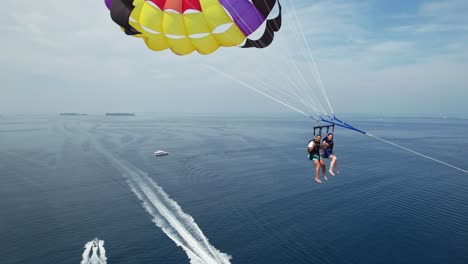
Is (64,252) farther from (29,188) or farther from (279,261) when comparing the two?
(29,188)

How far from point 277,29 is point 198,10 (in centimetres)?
320

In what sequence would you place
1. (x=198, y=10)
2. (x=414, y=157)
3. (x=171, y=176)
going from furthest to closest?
(x=414, y=157) → (x=171, y=176) → (x=198, y=10)

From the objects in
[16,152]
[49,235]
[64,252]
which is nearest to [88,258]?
[64,252]

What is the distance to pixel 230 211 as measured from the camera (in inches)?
882

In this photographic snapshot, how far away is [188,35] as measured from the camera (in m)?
12.0

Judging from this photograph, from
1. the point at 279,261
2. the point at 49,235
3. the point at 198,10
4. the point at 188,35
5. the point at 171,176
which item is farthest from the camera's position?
the point at 171,176

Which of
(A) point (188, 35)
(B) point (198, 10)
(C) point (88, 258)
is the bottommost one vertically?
(C) point (88, 258)

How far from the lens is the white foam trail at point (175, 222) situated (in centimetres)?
1616

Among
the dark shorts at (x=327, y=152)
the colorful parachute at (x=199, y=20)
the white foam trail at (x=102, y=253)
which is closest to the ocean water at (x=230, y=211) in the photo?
the white foam trail at (x=102, y=253)

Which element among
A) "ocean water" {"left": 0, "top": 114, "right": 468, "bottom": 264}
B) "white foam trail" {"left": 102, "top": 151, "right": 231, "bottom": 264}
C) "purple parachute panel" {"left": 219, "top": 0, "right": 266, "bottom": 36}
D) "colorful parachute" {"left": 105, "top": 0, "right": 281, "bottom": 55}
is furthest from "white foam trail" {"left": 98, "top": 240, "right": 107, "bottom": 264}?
"purple parachute panel" {"left": 219, "top": 0, "right": 266, "bottom": 36}

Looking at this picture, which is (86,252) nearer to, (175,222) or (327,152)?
(175,222)

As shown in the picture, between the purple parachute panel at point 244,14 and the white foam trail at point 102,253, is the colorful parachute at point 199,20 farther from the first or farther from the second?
the white foam trail at point 102,253

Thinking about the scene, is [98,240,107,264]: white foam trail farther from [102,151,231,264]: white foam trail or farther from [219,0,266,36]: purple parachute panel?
[219,0,266,36]: purple parachute panel

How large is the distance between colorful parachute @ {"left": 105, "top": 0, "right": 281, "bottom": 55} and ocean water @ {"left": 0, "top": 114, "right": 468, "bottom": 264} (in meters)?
11.5
